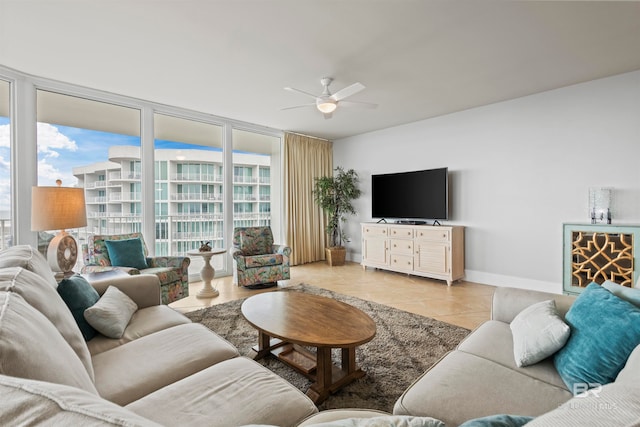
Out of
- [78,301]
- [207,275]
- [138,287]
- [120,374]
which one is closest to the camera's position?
[120,374]

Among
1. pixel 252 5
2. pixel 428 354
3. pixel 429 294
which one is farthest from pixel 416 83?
pixel 428 354

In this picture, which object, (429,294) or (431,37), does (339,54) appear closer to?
(431,37)

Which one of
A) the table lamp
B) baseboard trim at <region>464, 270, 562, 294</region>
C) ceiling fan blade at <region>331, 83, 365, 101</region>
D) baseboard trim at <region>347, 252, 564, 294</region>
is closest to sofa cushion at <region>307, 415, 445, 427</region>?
ceiling fan blade at <region>331, 83, 365, 101</region>

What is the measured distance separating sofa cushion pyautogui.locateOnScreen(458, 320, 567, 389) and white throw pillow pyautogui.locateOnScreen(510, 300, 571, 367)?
35 mm

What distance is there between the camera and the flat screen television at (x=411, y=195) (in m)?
4.50

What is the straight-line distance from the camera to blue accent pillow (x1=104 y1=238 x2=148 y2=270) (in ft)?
10.3

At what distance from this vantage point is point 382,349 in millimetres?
2291

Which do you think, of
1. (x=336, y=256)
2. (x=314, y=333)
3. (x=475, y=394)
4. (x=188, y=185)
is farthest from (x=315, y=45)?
(x=336, y=256)

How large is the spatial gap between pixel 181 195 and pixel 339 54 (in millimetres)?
3064

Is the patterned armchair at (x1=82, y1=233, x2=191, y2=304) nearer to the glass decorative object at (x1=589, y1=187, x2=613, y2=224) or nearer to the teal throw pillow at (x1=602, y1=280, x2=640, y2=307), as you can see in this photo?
the teal throw pillow at (x1=602, y1=280, x2=640, y2=307)

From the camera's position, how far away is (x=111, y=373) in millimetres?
1257

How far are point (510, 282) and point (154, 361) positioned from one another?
432 centimetres

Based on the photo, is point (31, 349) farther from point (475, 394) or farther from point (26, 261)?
point (475, 394)

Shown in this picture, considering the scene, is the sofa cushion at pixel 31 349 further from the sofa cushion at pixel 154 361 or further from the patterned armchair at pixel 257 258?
the patterned armchair at pixel 257 258
